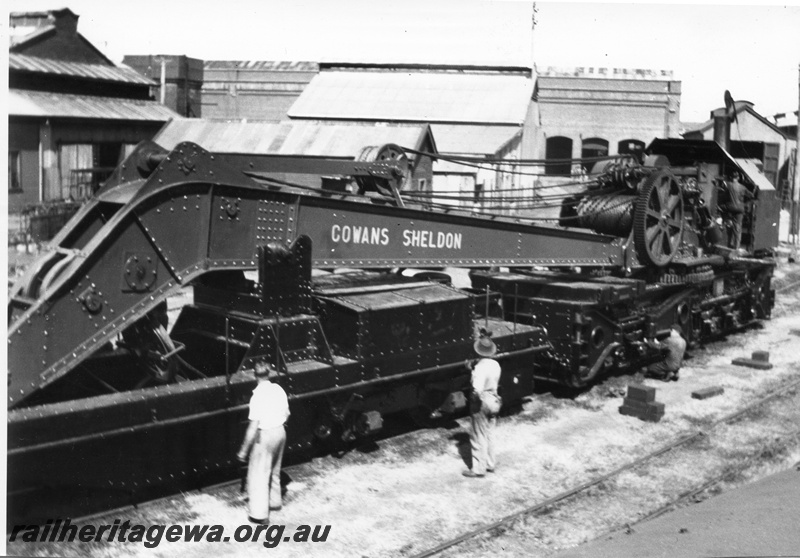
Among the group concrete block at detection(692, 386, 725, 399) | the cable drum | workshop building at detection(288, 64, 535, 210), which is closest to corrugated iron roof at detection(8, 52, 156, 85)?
the cable drum

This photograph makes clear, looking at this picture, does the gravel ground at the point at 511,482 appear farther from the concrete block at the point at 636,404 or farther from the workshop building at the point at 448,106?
the workshop building at the point at 448,106

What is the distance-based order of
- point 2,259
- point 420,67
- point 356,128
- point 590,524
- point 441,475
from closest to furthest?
point 2,259 < point 590,524 < point 441,475 < point 356,128 < point 420,67

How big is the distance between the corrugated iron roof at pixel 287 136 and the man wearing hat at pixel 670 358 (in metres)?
11.9

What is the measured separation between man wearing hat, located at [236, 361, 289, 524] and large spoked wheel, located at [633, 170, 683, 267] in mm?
6719

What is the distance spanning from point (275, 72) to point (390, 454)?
89.8ft

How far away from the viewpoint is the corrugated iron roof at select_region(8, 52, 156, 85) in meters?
13.1

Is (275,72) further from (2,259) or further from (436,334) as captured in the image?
(2,259)

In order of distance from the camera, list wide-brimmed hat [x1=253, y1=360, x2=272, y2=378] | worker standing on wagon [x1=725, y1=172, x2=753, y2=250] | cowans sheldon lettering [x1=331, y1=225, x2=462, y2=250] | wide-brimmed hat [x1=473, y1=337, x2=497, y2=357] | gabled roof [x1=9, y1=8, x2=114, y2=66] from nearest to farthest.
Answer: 1. gabled roof [x1=9, y1=8, x2=114, y2=66]
2. wide-brimmed hat [x1=253, y1=360, x2=272, y2=378]
3. cowans sheldon lettering [x1=331, y1=225, x2=462, y2=250]
4. wide-brimmed hat [x1=473, y1=337, x2=497, y2=357]
5. worker standing on wagon [x1=725, y1=172, x2=753, y2=250]

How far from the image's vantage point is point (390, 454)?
9453mm

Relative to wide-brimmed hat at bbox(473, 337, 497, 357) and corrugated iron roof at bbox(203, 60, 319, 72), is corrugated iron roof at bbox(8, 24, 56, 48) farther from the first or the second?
corrugated iron roof at bbox(203, 60, 319, 72)

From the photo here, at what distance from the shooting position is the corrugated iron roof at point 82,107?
14.9 m

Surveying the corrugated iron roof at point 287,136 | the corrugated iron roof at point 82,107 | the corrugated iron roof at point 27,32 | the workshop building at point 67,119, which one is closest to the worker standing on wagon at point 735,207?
the corrugated iron roof at point 287,136

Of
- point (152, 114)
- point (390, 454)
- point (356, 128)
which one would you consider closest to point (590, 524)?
point (390, 454)

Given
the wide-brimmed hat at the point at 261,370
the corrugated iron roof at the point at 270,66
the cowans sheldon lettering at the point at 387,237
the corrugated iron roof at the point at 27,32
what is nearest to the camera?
the wide-brimmed hat at the point at 261,370
